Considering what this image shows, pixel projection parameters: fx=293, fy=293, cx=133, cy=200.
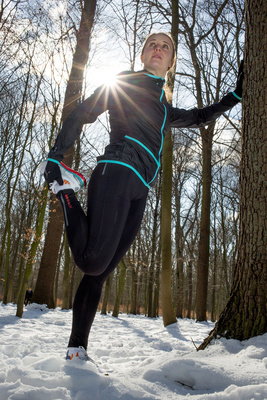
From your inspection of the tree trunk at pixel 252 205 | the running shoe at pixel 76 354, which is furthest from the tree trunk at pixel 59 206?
the running shoe at pixel 76 354

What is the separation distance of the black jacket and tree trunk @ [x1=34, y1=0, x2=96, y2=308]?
21.4 ft

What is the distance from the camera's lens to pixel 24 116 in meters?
10.2

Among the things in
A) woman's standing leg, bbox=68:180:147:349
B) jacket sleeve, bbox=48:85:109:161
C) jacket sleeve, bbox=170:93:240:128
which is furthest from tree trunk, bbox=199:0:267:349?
jacket sleeve, bbox=48:85:109:161

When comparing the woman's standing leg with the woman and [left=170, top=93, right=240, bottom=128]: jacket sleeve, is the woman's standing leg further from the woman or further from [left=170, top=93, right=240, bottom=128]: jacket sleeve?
[left=170, top=93, right=240, bottom=128]: jacket sleeve

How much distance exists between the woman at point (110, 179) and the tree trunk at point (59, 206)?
6.57 m

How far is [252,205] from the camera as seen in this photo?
7.41 feet

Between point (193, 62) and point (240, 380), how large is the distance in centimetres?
955

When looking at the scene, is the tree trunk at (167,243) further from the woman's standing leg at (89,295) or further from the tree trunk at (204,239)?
the woman's standing leg at (89,295)

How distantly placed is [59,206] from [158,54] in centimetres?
819

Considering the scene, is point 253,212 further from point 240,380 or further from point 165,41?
point 165,41

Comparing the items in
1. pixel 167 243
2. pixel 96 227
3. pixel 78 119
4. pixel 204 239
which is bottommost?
pixel 96 227

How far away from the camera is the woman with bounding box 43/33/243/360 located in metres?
1.74

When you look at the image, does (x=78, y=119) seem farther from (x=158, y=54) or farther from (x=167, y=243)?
(x=167, y=243)

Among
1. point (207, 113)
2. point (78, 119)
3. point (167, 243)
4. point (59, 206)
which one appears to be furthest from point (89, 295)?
point (59, 206)
